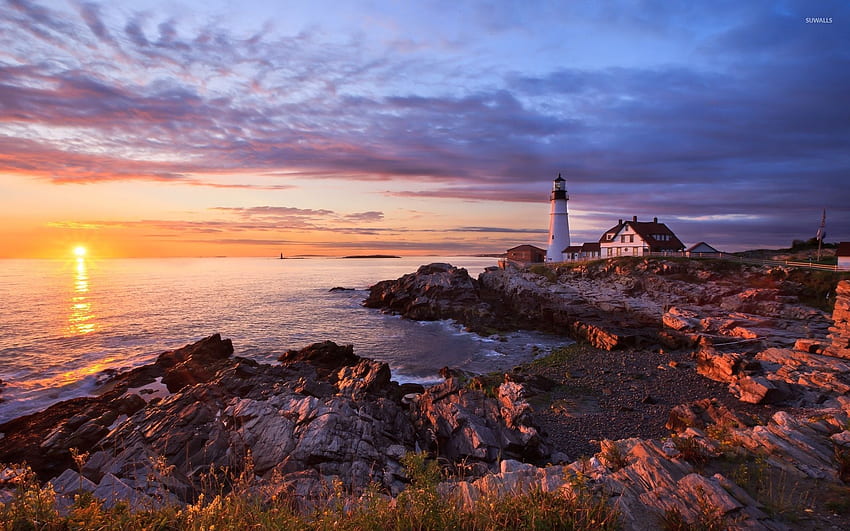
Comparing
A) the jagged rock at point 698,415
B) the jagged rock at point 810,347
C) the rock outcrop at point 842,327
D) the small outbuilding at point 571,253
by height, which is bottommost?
the jagged rock at point 698,415

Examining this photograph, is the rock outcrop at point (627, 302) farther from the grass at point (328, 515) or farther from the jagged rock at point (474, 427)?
the grass at point (328, 515)

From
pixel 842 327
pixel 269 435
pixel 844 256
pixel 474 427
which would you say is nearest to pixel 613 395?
pixel 474 427

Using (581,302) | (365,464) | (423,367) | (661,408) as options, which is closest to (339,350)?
(423,367)

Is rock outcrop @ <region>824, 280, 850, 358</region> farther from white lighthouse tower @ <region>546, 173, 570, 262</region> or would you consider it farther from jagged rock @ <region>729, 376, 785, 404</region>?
white lighthouse tower @ <region>546, 173, 570, 262</region>

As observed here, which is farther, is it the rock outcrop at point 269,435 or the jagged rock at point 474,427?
the jagged rock at point 474,427

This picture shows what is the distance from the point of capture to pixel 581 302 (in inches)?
1837

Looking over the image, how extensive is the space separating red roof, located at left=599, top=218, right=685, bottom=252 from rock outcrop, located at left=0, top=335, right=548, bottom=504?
5545 cm

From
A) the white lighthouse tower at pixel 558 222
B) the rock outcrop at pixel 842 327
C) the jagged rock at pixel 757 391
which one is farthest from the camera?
the white lighthouse tower at pixel 558 222

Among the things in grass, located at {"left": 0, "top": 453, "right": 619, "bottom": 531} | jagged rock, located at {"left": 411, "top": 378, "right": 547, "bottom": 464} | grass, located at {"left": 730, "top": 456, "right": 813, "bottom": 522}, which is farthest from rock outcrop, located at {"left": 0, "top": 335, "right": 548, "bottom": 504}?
grass, located at {"left": 730, "top": 456, "right": 813, "bottom": 522}

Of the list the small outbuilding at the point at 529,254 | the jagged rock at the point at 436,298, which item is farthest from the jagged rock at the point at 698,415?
the small outbuilding at the point at 529,254

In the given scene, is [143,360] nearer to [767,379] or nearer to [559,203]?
[767,379]

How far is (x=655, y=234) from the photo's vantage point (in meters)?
64.2

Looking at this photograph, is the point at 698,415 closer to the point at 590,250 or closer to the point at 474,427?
the point at 474,427

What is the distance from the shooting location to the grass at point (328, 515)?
13.6ft
